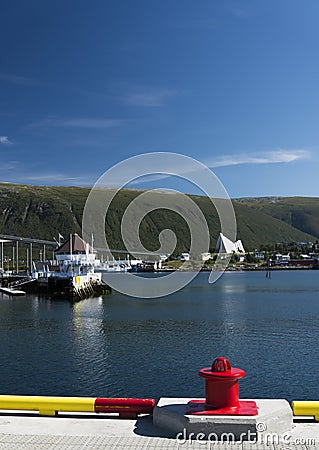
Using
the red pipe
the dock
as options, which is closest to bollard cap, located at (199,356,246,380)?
the dock

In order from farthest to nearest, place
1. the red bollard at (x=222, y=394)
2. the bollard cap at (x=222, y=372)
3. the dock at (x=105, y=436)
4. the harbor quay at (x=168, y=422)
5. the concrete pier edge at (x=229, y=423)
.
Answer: the bollard cap at (x=222, y=372) → the red bollard at (x=222, y=394) → the concrete pier edge at (x=229, y=423) → the harbor quay at (x=168, y=422) → the dock at (x=105, y=436)

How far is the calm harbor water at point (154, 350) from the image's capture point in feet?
66.3

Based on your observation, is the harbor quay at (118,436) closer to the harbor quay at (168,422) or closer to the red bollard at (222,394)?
the harbor quay at (168,422)

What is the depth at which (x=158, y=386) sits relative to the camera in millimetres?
19969

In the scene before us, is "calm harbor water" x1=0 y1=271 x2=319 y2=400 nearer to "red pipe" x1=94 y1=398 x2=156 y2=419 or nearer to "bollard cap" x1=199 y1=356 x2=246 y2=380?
"red pipe" x1=94 y1=398 x2=156 y2=419

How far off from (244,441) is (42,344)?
24.8 meters

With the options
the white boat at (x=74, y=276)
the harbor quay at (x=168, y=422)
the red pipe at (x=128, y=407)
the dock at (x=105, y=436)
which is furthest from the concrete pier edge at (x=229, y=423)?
the white boat at (x=74, y=276)

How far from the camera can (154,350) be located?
28.4 metres

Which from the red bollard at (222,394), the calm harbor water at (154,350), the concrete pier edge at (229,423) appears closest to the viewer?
the concrete pier edge at (229,423)

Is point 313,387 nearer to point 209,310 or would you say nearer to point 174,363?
point 174,363

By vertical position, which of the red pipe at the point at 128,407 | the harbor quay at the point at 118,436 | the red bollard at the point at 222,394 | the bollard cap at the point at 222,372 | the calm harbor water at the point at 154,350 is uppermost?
the bollard cap at the point at 222,372

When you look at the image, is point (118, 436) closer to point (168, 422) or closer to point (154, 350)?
point (168, 422)

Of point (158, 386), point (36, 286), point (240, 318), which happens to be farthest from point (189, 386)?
point (36, 286)

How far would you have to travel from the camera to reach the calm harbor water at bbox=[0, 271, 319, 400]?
795 inches
